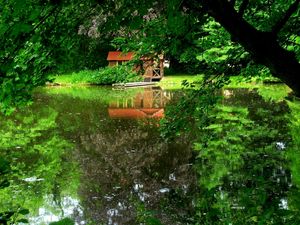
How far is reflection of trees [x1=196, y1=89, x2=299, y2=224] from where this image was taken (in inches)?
277

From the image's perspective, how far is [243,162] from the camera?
34.2 feet

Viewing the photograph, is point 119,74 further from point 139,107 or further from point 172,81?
point 172,81

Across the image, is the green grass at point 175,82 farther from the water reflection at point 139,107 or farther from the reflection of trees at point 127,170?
the reflection of trees at point 127,170

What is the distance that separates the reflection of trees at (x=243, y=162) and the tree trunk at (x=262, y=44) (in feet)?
3.09

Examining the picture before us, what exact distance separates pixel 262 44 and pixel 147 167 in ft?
27.8

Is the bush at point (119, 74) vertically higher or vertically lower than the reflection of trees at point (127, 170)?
higher

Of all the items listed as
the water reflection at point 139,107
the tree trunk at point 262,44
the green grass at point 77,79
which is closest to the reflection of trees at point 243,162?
the tree trunk at point 262,44

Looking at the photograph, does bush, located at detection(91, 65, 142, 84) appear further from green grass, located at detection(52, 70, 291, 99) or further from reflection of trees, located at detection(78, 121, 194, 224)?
green grass, located at detection(52, 70, 291, 99)

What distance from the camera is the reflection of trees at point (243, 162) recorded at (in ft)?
23.1

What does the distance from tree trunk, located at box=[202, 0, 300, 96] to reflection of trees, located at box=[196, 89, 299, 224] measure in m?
0.94

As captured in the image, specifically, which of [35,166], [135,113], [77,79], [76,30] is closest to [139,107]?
[135,113]

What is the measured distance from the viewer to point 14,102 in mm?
3713

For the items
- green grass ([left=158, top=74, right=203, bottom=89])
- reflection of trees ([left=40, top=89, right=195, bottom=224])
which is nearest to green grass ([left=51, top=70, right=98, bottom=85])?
green grass ([left=158, top=74, right=203, bottom=89])

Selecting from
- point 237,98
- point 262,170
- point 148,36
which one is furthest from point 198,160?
point 237,98
